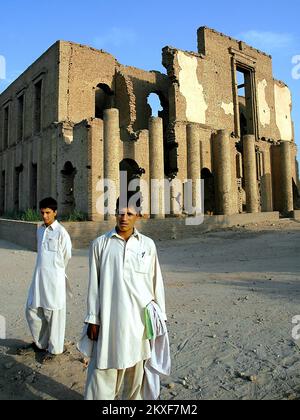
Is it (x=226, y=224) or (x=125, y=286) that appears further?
(x=226, y=224)

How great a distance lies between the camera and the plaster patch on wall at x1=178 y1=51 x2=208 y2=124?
2127 centimetres

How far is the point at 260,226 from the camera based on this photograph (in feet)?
60.7

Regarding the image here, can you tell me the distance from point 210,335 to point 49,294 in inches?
82.2

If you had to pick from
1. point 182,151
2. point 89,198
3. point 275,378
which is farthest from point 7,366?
point 182,151

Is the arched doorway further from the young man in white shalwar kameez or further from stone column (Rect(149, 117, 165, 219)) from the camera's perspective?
the young man in white shalwar kameez

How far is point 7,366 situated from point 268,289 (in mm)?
4895

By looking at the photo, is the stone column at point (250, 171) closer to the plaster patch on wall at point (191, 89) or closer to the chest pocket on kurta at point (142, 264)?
the plaster patch on wall at point (191, 89)

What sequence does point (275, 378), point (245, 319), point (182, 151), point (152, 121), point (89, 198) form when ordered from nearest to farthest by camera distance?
point (275, 378) < point (245, 319) < point (89, 198) < point (152, 121) < point (182, 151)

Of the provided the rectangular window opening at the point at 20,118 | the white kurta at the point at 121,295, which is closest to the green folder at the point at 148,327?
the white kurta at the point at 121,295

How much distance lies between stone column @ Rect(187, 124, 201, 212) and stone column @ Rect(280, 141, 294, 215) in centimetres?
807

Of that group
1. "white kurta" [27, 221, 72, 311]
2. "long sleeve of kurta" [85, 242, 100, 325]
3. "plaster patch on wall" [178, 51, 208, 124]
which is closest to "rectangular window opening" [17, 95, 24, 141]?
"plaster patch on wall" [178, 51, 208, 124]
